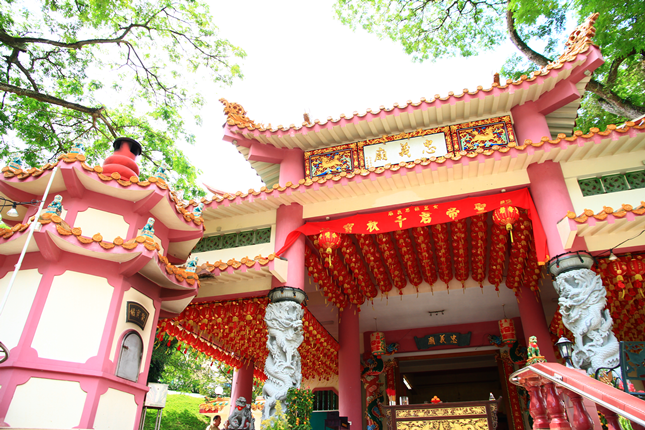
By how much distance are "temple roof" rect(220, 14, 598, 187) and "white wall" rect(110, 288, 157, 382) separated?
339 centimetres

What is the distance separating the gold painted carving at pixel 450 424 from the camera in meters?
5.48

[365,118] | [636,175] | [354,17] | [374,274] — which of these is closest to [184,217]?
[365,118]

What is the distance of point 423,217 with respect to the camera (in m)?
6.34

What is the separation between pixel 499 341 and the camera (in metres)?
10.3

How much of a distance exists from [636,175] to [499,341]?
600cm

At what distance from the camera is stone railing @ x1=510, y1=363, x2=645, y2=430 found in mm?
2359

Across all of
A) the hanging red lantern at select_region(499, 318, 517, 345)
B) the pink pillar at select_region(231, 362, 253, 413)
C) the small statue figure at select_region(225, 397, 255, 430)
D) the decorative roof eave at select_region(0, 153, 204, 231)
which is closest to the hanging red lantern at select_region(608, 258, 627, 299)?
the hanging red lantern at select_region(499, 318, 517, 345)

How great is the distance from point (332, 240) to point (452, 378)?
34.4 feet

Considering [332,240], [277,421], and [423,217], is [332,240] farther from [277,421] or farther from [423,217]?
[277,421]

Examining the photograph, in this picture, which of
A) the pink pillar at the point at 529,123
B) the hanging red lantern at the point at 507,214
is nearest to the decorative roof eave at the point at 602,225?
the hanging red lantern at the point at 507,214

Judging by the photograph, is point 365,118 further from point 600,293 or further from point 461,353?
point 461,353

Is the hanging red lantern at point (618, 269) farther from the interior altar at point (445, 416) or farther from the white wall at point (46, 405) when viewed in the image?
the white wall at point (46, 405)

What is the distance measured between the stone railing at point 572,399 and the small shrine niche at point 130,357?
14.6 feet

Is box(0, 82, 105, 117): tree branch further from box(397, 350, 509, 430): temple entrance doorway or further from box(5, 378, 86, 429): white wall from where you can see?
box(397, 350, 509, 430): temple entrance doorway
